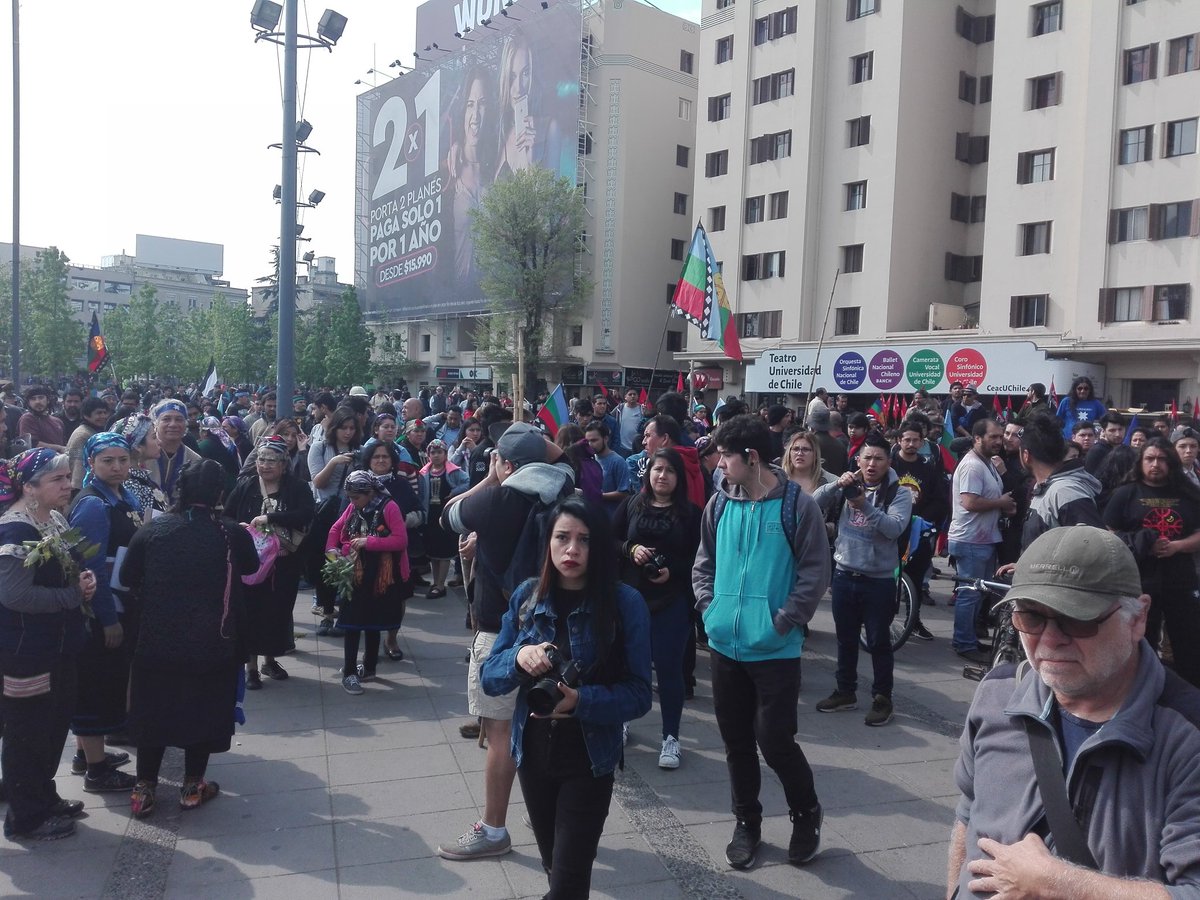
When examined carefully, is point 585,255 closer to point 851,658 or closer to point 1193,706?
point 851,658

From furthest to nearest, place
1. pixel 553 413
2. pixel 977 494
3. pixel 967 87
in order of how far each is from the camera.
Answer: pixel 967 87 → pixel 553 413 → pixel 977 494

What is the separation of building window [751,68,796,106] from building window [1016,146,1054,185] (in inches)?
385

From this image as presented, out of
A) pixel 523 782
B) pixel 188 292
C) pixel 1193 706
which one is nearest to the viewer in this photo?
pixel 1193 706

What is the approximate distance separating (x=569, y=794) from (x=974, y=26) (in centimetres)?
3745

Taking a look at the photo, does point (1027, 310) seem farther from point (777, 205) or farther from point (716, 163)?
point (716, 163)

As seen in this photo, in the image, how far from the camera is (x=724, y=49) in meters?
37.8

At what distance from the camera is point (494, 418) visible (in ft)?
29.6

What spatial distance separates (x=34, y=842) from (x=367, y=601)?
8.54 feet

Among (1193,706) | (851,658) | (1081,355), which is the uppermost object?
(1081,355)

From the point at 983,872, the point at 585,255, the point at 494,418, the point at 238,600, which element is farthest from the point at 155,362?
the point at 983,872

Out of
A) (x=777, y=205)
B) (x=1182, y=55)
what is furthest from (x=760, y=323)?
(x=1182, y=55)

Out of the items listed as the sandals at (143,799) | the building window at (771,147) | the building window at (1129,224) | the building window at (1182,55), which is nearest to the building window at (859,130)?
the building window at (771,147)

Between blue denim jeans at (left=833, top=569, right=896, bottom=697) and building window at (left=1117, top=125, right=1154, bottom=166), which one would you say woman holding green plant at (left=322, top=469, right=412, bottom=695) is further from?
building window at (left=1117, top=125, right=1154, bottom=166)

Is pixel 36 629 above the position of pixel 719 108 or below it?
below
